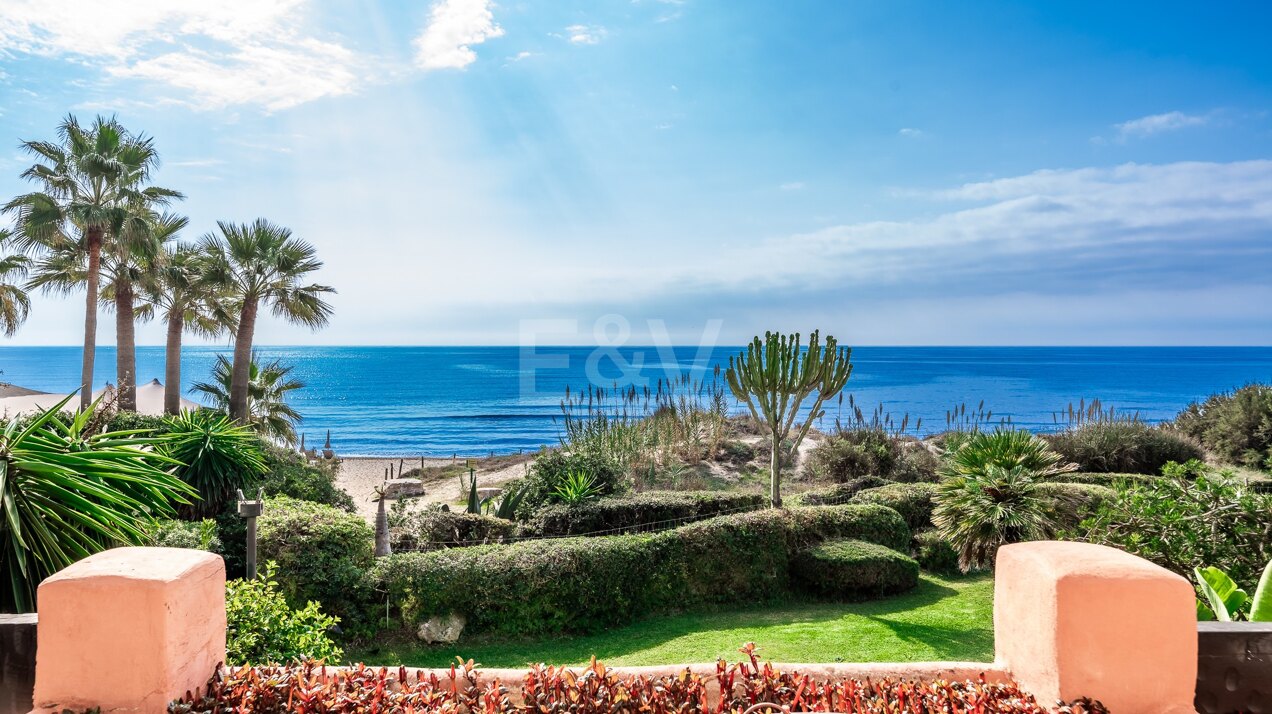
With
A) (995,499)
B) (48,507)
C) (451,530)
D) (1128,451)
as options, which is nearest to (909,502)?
(995,499)

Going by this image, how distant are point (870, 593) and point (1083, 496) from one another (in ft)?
13.1

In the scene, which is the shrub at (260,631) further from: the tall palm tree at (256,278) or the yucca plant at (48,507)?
the tall palm tree at (256,278)

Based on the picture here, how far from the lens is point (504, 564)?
8.88m

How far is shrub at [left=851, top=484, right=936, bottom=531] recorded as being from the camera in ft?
41.9

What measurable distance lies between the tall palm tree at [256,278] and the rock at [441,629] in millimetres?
11340

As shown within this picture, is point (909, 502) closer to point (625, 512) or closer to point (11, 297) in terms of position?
point (625, 512)

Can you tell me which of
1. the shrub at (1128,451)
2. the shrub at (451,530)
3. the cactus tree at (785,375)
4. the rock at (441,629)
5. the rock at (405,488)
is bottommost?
the rock at (405,488)

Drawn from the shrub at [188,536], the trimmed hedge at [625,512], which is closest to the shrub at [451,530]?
the trimmed hedge at [625,512]

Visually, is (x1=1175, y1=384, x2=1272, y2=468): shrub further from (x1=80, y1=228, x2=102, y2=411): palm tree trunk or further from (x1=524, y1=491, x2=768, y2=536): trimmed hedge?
(x1=80, y1=228, x2=102, y2=411): palm tree trunk

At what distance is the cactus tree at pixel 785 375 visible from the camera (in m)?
12.1

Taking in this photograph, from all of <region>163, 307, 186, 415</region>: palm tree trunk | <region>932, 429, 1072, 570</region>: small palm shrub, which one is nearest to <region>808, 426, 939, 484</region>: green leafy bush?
<region>932, 429, 1072, 570</region>: small palm shrub

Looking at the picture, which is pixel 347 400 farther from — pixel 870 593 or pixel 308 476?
pixel 870 593

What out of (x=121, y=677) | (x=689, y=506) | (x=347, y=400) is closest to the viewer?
(x=121, y=677)

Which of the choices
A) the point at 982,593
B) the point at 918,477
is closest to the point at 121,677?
the point at 982,593
